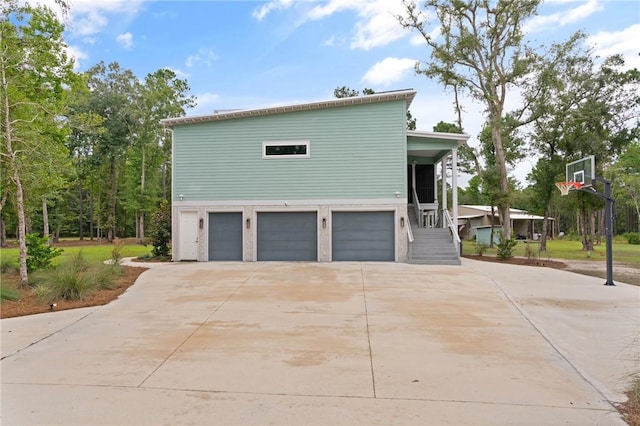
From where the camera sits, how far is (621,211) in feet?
180

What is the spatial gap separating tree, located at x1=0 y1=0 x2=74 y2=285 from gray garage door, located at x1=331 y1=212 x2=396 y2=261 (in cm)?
929

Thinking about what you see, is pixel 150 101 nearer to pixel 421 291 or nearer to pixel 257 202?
pixel 257 202

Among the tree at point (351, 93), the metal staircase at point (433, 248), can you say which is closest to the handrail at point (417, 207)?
the metal staircase at point (433, 248)

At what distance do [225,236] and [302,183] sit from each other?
364 cm

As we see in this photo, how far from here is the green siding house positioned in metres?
15.6

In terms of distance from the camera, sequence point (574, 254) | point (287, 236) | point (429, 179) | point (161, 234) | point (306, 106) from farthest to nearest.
→ 1. point (574, 254)
2. point (429, 179)
3. point (161, 234)
4. point (287, 236)
5. point (306, 106)

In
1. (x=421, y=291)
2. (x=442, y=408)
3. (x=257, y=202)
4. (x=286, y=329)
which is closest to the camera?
(x=442, y=408)

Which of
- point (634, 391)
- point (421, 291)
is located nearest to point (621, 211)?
point (421, 291)

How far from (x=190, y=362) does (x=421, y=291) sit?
6044 millimetres

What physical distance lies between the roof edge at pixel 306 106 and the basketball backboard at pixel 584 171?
5.97m

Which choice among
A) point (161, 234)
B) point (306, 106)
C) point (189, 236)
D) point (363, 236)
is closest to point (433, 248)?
point (363, 236)

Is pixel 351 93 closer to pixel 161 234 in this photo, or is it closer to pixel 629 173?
pixel 161 234

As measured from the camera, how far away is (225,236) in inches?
645

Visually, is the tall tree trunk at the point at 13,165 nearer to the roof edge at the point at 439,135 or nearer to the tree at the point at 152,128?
the roof edge at the point at 439,135
